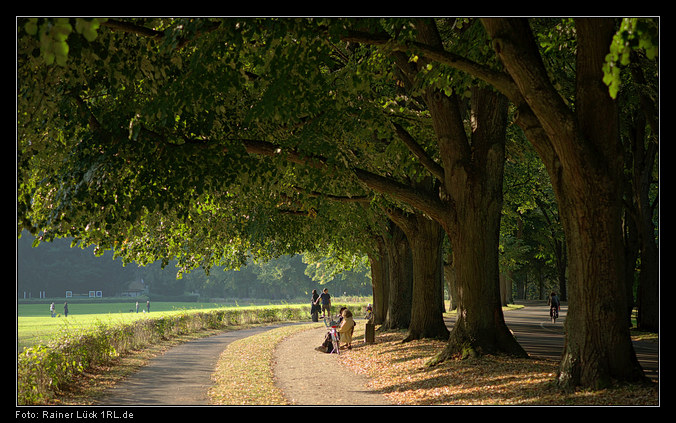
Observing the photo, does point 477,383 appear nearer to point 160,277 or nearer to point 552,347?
point 552,347

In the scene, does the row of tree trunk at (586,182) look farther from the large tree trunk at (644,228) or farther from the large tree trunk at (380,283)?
the large tree trunk at (380,283)

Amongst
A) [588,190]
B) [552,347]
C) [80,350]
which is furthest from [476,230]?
[80,350]

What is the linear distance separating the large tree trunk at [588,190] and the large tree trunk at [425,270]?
8680 mm

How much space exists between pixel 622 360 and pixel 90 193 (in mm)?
8216

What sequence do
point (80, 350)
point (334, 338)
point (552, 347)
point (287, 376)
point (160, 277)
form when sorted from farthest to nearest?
point (160, 277) → point (334, 338) → point (552, 347) → point (287, 376) → point (80, 350)

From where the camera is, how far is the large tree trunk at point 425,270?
59.4 ft

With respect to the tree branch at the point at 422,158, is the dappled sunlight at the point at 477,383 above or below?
below

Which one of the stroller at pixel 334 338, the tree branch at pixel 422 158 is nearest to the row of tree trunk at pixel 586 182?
the tree branch at pixel 422 158

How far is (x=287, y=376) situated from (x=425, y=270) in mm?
5438

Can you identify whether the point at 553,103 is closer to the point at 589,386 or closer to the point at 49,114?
the point at 589,386

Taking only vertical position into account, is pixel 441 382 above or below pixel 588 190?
below

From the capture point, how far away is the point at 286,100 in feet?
34.0

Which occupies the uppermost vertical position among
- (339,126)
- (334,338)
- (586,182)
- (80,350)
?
(339,126)

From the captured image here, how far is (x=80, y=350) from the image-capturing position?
45.9ft
